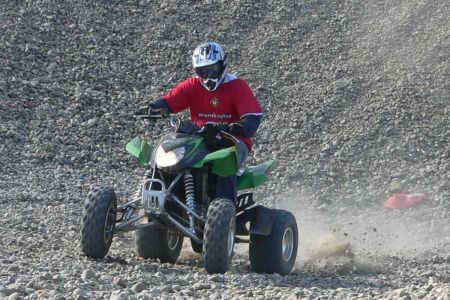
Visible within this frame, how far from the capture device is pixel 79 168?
16.9 m

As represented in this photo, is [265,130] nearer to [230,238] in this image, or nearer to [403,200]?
[403,200]

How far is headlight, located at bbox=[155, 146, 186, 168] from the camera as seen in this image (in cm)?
1011

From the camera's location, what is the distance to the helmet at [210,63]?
10.8 m

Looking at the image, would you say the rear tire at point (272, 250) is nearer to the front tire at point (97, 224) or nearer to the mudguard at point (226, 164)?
the mudguard at point (226, 164)

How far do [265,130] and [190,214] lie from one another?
8433 mm

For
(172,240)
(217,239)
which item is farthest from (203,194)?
(217,239)

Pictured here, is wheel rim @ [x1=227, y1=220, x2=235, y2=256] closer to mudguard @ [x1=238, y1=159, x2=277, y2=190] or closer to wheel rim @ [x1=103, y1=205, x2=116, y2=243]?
mudguard @ [x1=238, y1=159, x2=277, y2=190]

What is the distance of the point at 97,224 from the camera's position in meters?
9.85

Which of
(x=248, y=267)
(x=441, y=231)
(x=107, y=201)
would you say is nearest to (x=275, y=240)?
(x=248, y=267)

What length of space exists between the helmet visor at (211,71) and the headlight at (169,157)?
1.05 m

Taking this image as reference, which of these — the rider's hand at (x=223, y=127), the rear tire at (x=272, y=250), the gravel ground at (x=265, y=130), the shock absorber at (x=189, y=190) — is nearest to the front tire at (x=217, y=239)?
the gravel ground at (x=265, y=130)

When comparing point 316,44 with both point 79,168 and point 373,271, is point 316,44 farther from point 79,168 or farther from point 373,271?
point 373,271

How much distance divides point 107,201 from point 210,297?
2.02 meters

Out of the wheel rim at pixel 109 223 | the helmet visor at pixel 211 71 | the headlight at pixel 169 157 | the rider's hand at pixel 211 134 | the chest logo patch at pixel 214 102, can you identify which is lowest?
the wheel rim at pixel 109 223
